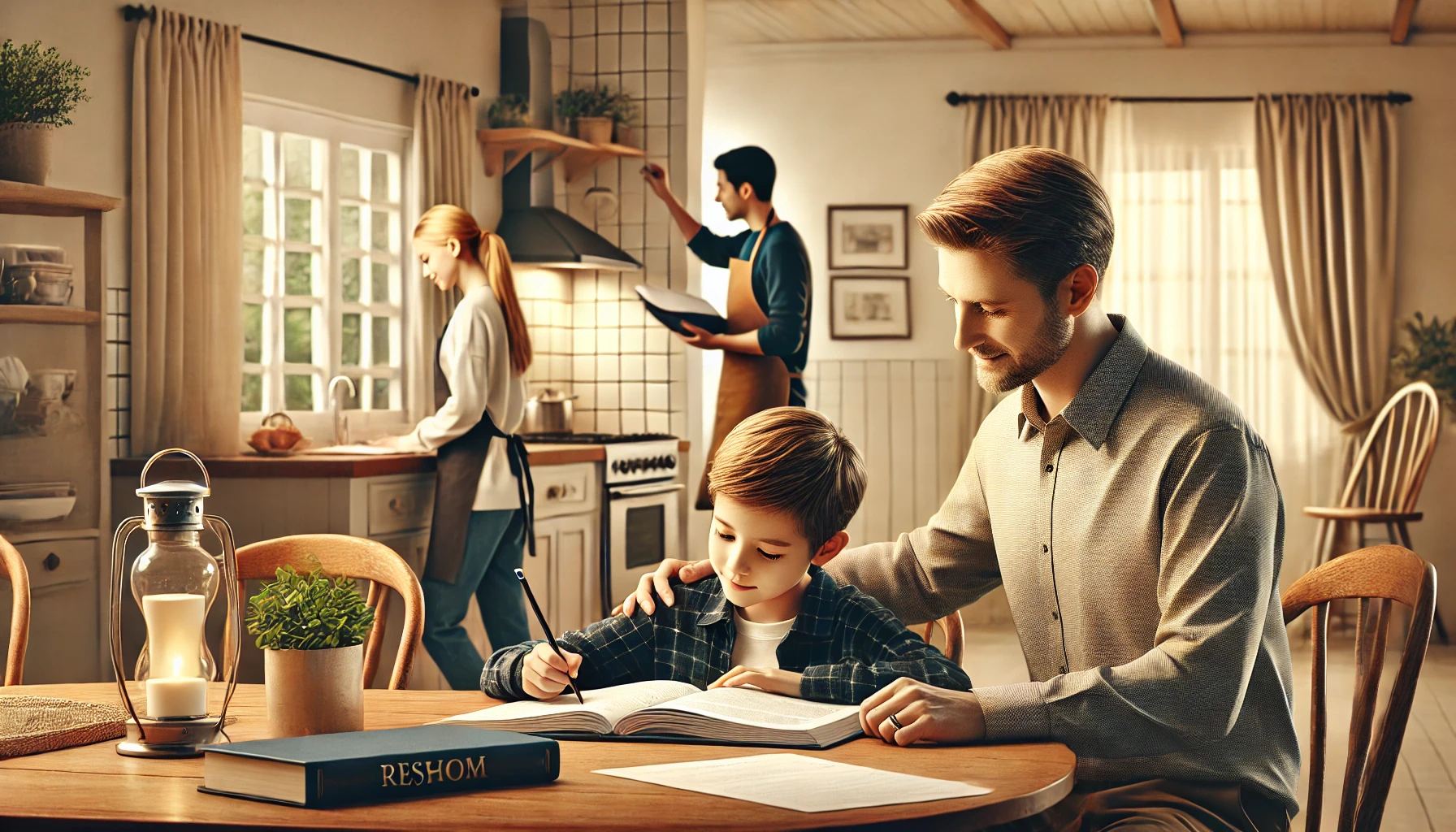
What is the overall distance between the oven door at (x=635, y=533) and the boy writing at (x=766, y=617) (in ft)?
10.5

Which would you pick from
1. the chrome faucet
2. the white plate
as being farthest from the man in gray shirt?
the chrome faucet

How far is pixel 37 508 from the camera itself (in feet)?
10.2

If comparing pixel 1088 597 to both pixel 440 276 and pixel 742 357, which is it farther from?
pixel 742 357

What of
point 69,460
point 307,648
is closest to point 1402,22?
point 69,460

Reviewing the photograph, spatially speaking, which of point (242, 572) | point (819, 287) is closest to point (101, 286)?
point (242, 572)

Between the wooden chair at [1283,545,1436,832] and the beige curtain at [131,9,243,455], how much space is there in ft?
Answer: 9.86

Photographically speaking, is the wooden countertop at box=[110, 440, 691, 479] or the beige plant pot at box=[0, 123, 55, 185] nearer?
the beige plant pot at box=[0, 123, 55, 185]

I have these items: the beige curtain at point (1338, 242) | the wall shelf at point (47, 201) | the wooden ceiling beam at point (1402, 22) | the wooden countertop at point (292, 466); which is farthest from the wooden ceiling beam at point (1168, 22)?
the wall shelf at point (47, 201)

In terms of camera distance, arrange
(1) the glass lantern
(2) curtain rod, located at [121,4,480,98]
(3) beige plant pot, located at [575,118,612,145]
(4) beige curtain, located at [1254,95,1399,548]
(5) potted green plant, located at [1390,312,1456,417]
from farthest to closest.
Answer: (4) beige curtain, located at [1254,95,1399,548]
(5) potted green plant, located at [1390,312,1456,417]
(3) beige plant pot, located at [575,118,612,145]
(2) curtain rod, located at [121,4,480,98]
(1) the glass lantern

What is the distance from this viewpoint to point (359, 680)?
1341 mm

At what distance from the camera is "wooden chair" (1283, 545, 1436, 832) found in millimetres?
1422

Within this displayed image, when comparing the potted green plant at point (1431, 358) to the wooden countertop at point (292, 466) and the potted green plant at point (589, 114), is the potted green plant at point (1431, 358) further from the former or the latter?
the wooden countertop at point (292, 466)

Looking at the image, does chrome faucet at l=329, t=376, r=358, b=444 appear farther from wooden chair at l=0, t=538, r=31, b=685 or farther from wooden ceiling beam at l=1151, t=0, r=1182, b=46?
wooden ceiling beam at l=1151, t=0, r=1182, b=46

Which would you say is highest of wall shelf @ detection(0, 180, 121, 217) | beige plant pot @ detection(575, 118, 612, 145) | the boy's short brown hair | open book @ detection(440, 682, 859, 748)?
beige plant pot @ detection(575, 118, 612, 145)
